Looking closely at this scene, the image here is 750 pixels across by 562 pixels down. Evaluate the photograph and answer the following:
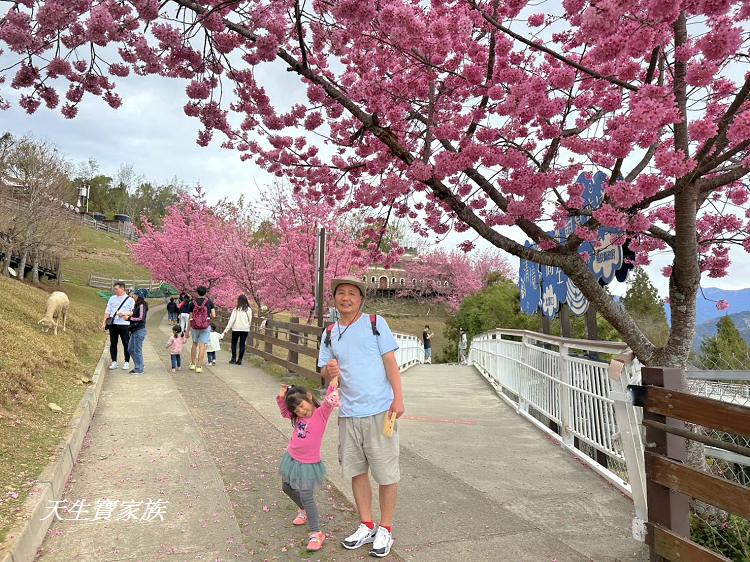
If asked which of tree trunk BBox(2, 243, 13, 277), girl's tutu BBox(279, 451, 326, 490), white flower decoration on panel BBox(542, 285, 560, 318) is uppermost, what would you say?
tree trunk BBox(2, 243, 13, 277)

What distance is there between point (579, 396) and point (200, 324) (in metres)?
7.31

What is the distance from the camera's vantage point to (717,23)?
11.2ft

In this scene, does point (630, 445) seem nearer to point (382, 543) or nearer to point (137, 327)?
point (382, 543)

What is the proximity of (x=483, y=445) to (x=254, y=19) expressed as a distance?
503 cm

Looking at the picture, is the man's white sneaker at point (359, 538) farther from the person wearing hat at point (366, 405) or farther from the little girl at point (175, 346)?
the little girl at point (175, 346)

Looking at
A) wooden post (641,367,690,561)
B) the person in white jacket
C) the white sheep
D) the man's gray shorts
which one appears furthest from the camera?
the person in white jacket

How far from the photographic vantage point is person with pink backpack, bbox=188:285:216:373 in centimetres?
1007

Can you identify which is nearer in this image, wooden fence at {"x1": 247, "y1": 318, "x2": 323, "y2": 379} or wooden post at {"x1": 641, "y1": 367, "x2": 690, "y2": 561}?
wooden post at {"x1": 641, "y1": 367, "x2": 690, "y2": 561}

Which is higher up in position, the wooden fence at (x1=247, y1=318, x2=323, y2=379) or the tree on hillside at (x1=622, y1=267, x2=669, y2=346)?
the tree on hillside at (x1=622, y1=267, x2=669, y2=346)

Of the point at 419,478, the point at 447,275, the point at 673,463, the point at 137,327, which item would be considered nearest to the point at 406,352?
the point at 137,327

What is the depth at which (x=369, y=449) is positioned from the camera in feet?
10.6

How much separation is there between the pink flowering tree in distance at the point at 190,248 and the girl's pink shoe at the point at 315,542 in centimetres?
2433

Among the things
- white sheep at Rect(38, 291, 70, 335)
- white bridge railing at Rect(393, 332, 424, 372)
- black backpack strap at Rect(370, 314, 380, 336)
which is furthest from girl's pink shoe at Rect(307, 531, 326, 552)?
white bridge railing at Rect(393, 332, 424, 372)

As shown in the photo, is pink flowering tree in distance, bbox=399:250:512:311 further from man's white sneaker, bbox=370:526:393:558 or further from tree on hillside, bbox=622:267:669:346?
man's white sneaker, bbox=370:526:393:558
